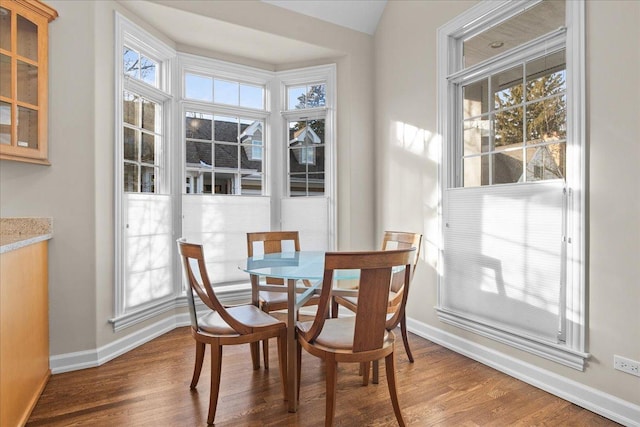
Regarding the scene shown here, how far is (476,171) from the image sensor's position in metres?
2.94

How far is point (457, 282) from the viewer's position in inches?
118

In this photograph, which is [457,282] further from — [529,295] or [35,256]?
[35,256]

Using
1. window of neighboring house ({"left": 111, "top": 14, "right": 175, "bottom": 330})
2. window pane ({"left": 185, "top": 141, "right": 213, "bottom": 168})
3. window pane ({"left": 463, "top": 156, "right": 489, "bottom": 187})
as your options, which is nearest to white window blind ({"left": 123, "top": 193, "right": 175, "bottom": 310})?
window of neighboring house ({"left": 111, "top": 14, "right": 175, "bottom": 330})

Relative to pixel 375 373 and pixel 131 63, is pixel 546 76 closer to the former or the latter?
pixel 375 373

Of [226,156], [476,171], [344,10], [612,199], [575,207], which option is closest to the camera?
[612,199]

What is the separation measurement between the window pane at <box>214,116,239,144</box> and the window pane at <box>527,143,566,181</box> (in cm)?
278

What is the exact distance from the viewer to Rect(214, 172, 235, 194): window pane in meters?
3.87

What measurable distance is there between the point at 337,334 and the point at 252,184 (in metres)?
2.42

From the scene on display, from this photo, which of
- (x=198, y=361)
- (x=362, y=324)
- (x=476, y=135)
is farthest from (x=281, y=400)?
(x=476, y=135)

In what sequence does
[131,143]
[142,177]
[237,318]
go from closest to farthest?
[237,318], [131,143], [142,177]

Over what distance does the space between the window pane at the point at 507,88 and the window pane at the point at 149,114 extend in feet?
9.70

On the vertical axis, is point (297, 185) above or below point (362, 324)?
above


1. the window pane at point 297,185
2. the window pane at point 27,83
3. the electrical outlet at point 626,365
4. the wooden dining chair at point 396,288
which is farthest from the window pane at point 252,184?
the electrical outlet at point 626,365

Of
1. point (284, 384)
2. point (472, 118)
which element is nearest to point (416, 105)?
point (472, 118)
